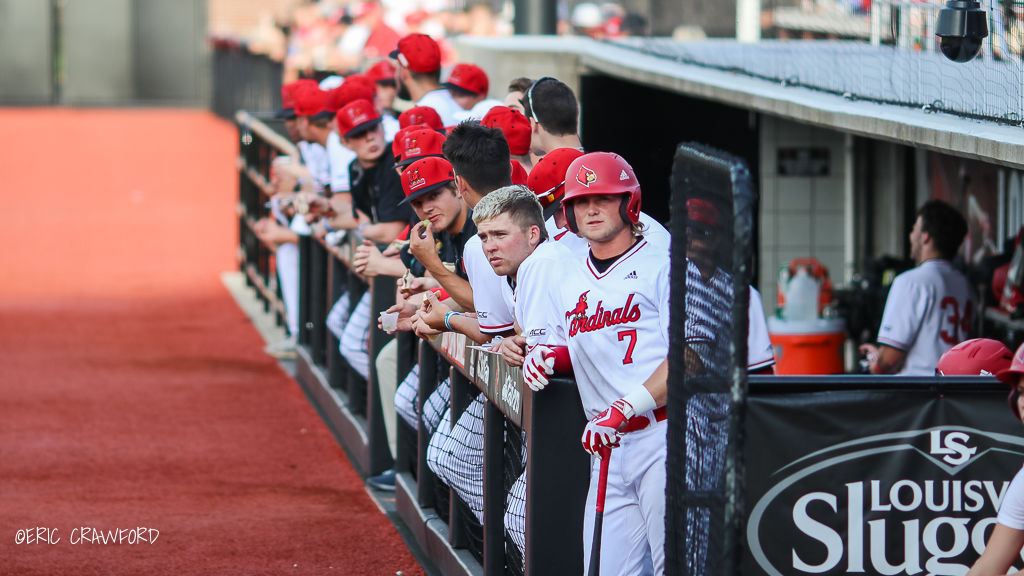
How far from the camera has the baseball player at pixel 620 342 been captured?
4.28 metres

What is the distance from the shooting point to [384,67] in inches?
416

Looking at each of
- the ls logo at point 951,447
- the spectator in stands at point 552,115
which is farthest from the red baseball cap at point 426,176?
the ls logo at point 951,447

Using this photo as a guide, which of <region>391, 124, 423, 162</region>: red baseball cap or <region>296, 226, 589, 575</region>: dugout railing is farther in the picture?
<region>391, 124, 423, 162</region>: red baseball cap

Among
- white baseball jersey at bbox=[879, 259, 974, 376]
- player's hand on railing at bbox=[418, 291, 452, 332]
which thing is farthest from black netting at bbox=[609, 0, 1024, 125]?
player's hand on railing at bbox=[418, 291, 452, 332]

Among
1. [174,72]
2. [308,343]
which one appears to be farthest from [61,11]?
[308,343]

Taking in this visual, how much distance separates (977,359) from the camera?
4.39 m

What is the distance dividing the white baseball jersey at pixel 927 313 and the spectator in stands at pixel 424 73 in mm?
2883

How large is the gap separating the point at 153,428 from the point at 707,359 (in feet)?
19.9

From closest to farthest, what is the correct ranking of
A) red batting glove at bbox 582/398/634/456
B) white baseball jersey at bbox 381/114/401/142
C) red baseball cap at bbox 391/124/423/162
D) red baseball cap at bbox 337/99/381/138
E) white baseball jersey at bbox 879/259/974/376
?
red batting glove at bbox 582/398/634/456 → red baseball cap at bbox 391/124/423/162 → white baseball jersey at bbox 879/259/974/376 → red baseball cap at bbox 337/99/381/138 → white baseball jersey at bbox 381/114/401/142

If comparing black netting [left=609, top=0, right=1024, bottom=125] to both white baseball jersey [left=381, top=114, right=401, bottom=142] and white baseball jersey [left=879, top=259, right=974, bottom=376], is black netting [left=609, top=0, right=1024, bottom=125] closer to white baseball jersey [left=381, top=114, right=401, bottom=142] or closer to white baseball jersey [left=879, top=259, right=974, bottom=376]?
white baseball jersey [left=879, top=259, right=974, bottom=376]

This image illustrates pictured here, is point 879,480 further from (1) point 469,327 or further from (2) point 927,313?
(2) point 927,313

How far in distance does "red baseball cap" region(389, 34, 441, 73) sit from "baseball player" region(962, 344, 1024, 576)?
18.5 feet

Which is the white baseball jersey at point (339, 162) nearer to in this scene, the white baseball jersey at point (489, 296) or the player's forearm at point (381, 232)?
the player's forearm at point (381, 232)

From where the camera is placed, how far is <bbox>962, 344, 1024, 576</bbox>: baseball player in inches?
132
